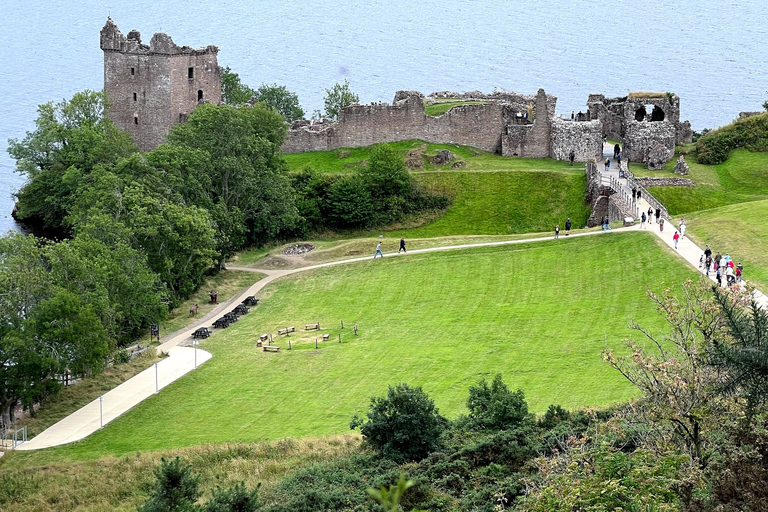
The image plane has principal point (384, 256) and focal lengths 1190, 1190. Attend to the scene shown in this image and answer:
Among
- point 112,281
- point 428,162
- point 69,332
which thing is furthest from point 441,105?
point 69,332

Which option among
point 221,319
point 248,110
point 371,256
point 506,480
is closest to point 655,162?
point 371,256

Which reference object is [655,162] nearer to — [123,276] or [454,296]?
[454,296]

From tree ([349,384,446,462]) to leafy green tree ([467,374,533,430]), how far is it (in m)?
1.47

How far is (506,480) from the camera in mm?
30672

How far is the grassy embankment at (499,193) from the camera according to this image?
70875 mm

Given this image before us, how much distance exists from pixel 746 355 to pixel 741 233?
36584mm

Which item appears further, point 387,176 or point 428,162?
point 428,162

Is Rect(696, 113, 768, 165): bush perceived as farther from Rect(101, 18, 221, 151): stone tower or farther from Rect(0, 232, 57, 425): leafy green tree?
Rect(0, 232, 57, 425): leafy green tree

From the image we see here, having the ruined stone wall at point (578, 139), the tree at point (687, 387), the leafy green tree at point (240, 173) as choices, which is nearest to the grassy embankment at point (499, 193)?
the ruined stone wall at point (578, 139)

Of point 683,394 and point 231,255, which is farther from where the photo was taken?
Result: point 231,255

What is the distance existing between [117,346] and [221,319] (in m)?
5.13

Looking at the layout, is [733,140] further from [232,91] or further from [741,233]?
[232,91]

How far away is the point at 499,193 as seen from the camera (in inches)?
2894

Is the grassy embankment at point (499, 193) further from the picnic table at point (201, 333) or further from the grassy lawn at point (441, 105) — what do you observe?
the picnic table at point (201, 333)
